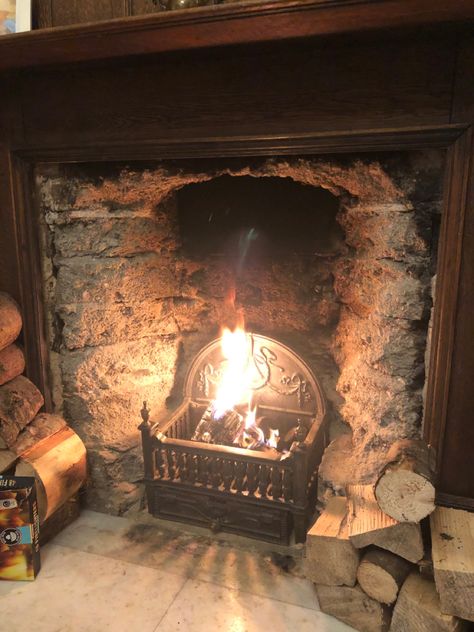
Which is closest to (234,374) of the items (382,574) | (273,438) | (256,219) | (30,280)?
(273,438)

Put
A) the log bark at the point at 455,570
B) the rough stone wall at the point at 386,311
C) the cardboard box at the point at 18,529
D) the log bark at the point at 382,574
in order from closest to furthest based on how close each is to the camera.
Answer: the log bark at the point at 455,570, the log bark at the point at 382,574, the rough stone wall at the point at 386,311, the cardboard box at the point at 18,529

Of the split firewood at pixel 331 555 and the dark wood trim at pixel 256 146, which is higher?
the dark wood trim at pixel 256 146

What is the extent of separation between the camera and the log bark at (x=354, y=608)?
1436mm

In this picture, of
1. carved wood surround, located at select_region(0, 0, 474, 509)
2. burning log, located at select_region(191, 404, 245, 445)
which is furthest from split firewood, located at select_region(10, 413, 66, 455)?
carved wood surround, located at select_region(0, 0, 474, 509)

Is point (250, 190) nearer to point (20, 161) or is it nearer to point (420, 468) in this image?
point (20, 161)

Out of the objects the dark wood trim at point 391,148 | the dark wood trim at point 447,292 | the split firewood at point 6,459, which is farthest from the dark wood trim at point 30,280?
the dark wood trim at point 447,292

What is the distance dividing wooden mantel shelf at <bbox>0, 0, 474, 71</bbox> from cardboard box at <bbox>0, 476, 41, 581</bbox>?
124cm

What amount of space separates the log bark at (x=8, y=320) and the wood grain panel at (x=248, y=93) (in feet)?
1.80

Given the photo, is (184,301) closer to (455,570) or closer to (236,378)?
(236,378)

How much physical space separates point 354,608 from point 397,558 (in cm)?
20

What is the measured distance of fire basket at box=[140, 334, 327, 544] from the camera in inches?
70.9

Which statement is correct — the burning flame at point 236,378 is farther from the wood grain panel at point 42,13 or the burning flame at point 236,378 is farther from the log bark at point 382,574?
the wood grain panel at point 42,13

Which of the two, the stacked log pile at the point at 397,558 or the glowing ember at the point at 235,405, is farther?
the glowing ember at the point at 235,405

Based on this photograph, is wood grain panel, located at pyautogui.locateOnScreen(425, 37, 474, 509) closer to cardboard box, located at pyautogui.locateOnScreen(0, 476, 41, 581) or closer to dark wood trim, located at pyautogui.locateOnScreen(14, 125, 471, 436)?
dark wood trim, located at pyautogui.locateOnScreen(14, 125, 471, 436)
